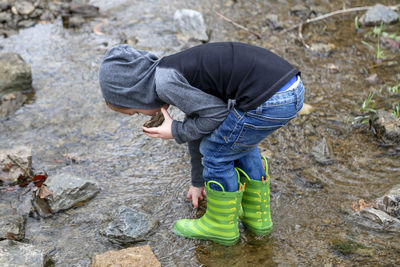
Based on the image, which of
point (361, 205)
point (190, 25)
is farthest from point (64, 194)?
point (190, 25)

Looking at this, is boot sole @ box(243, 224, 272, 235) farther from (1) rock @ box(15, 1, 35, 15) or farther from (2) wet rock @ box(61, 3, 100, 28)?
(1) rock @ box(15, 1, 35, 15)

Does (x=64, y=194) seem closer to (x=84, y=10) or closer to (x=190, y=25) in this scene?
(x=190, y=25)

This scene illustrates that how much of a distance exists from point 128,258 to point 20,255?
541 millimetres

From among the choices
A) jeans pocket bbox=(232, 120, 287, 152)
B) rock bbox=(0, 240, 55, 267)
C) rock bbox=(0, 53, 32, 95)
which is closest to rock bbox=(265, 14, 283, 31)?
rock bbox=(0, 53, 32, 95)

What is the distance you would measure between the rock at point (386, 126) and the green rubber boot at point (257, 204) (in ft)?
4.30

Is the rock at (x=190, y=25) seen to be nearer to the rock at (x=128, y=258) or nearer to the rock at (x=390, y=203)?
the rock at (x=390, y=203)

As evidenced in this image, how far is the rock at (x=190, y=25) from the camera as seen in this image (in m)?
4.90

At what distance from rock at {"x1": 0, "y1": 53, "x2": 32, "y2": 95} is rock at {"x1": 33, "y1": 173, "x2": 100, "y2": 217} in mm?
1510

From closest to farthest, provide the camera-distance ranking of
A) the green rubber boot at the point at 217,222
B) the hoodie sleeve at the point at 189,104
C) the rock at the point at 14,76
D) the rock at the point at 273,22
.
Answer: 1. the hoodie sleeve at the point at 189,104
2. the green rubber boot at the point at 217,222
3. the rock at the point at 14,76
4. the rock at the point at 273,22

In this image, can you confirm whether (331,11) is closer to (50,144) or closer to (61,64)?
(61,64)

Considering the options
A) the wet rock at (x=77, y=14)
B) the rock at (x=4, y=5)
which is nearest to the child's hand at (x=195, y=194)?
the wet rock at (x=77, y=14)

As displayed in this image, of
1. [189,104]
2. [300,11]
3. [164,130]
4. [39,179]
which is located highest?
[189,104]

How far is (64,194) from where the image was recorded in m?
2.74

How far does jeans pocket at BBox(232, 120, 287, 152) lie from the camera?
84.5 inches
